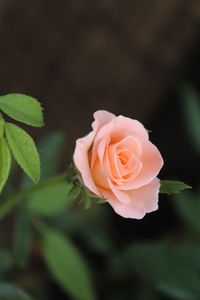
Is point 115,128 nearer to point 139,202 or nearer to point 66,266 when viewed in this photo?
point 139,202

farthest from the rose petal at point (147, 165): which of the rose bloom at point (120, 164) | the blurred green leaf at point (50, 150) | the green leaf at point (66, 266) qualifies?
the green leaf at point (66, 266)

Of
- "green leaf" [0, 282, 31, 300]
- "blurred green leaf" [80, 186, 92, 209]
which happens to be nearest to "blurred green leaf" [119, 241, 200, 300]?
"green leaf" [0, 282, 31, 300]

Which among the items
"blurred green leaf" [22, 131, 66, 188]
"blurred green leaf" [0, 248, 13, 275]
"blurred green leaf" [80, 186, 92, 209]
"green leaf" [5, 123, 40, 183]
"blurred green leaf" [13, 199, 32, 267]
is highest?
"green leaf" [5, 123, 40, 183]

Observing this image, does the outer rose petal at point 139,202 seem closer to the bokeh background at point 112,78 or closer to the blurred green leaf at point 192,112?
the bokeh background at point 112,78

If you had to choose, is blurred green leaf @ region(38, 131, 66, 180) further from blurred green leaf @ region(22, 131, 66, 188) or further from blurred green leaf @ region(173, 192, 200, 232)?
blurred green leaf @ region(173, 192, 200, 232)

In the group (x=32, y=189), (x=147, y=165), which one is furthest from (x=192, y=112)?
(x=147, y=165)

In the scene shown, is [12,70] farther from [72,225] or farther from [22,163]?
[22,163]
